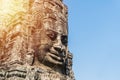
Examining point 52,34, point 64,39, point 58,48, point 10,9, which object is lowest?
point 58,48

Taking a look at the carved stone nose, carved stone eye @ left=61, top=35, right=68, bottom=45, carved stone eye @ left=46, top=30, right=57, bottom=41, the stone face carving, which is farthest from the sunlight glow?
the carved stone nose

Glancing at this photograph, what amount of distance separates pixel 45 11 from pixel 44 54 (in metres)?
1.71

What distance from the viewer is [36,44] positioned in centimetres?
1076

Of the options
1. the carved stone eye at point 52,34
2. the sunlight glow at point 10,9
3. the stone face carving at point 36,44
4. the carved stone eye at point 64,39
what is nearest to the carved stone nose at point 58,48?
the stone face carving at point 36,44

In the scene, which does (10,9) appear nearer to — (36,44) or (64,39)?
(36,44)

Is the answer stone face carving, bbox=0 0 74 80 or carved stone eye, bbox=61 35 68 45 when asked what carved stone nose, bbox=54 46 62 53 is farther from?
carved stone eye, bbox=61 35 68 45

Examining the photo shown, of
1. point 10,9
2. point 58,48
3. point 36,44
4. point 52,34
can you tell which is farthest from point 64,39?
point 10,9

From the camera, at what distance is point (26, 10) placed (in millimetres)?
11570

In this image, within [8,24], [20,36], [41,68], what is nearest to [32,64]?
[41,68]

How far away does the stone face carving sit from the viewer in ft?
32.8

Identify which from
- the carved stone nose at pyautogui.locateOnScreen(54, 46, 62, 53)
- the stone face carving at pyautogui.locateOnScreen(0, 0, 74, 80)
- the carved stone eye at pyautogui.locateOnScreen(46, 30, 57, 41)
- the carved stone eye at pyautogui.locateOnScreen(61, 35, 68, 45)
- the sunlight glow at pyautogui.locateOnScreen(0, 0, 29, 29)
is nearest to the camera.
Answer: the stone face carving at pyautogui.locateOnScreen(0, 0, 74, 80)

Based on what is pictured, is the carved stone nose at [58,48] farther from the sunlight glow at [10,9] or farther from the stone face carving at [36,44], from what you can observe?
Answer: the sunlight glow at [10,9]

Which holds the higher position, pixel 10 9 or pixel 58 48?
pixel 10 9

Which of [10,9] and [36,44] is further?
[10,9]
